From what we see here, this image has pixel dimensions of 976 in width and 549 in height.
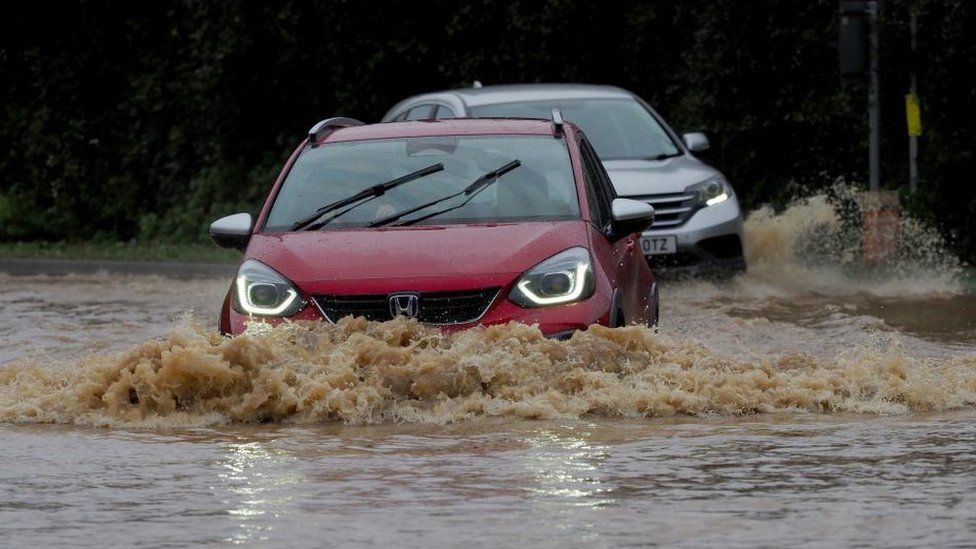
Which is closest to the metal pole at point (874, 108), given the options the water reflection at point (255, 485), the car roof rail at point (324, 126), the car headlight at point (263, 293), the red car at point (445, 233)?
the red car at point (445, 233)

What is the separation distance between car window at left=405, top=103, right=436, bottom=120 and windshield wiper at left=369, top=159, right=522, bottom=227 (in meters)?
7.87

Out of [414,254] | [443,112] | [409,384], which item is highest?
[443,112]

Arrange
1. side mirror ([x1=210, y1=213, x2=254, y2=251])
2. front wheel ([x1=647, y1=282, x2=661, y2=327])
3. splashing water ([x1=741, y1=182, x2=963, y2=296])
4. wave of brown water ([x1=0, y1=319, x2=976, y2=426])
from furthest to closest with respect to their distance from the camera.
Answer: splashing water ([x1=741, y1=182, x2=963, y2=296])
front wheel ([x1=647, y1=282, x2=661, y2=327])
side mirror ([x1=210, y1=213, x2=254, y2=251])
wave of brown water ([x1=0, y1=319, x2=976, y2=426])

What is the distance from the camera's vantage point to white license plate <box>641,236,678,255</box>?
59.2ft

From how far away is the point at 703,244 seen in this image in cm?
1820

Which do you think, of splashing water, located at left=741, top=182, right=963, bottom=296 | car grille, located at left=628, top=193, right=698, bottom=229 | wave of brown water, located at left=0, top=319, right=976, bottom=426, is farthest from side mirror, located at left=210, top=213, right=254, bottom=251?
splashing water, located at left=741, top=182, right=963, bottom=296

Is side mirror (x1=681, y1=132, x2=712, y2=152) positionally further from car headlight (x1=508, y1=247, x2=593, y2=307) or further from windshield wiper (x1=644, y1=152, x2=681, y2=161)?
car headlight (x1=508, y1=247, x2=593, y2=307)

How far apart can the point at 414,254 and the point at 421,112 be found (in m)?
9.49

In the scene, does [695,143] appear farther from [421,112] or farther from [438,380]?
[438,380]

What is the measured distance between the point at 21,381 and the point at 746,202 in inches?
532

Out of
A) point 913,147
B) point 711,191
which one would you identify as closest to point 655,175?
point 711,191

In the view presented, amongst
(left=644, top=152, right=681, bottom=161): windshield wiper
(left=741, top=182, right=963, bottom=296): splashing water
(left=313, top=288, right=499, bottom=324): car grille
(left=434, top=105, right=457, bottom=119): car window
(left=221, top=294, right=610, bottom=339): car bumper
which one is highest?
(left=434, top=105, right=457, bottom=119): car window

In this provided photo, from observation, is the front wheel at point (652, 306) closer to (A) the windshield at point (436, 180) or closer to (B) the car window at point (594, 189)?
(B) the car window at point (594, 189)

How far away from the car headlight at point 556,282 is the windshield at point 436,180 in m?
0.56
